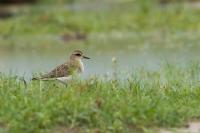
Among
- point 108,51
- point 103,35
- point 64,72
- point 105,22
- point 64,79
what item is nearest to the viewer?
point 64,79

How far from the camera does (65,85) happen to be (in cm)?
1075

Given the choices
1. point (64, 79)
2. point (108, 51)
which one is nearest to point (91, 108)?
point (64, 79)

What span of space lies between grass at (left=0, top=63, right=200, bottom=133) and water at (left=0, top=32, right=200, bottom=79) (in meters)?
6.06

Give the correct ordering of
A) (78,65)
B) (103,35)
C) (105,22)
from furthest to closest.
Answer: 1. (105,22)
2. (103,35)
3. (78,65)

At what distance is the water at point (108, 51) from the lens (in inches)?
695

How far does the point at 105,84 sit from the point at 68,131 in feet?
5.45

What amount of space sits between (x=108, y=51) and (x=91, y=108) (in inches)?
473

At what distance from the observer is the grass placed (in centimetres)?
866

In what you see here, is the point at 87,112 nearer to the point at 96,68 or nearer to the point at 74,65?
the point at 74,65

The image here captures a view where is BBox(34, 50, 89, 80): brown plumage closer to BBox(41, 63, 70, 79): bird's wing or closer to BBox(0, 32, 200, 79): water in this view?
BBox(41, 63, 70, 79): bird's wing

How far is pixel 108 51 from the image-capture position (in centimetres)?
2073

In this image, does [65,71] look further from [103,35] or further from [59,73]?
[103,35]

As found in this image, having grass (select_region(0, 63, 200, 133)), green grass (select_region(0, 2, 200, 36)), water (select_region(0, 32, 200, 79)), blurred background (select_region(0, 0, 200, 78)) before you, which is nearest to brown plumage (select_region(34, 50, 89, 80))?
grass (select_region(0, 63, 200, 133))

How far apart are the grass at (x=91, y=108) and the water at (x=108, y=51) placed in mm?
6059
